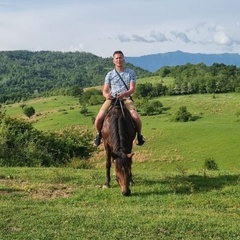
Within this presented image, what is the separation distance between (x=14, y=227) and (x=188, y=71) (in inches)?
6057

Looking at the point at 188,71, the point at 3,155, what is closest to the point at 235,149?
the point at 3,155

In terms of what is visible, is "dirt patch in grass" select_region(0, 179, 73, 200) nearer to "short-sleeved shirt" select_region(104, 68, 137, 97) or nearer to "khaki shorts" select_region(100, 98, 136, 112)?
"khaki shorts" select_region(100, 98, 136, 112)

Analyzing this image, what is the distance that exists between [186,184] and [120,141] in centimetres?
194

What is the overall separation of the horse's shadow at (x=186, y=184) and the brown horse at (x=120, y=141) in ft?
2.15

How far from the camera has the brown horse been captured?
8297mm

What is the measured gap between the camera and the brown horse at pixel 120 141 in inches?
327

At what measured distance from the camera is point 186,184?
9.40 m

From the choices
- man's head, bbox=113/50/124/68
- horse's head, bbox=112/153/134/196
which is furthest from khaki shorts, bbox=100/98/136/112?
horse's head, bbox=112/153/134/196

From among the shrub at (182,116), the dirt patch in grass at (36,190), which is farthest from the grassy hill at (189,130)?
the dirt patch in grass at (36,190)

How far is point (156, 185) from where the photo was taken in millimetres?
9562

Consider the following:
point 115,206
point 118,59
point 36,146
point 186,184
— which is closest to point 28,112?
point 36,146

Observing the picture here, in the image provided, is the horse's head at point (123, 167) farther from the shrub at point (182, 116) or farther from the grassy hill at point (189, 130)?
the shrub at point (182, 116)

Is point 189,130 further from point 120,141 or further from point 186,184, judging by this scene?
point 120,141

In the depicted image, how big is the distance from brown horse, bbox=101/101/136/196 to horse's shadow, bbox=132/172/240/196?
654mm
